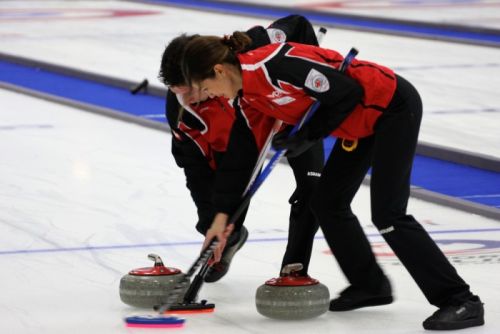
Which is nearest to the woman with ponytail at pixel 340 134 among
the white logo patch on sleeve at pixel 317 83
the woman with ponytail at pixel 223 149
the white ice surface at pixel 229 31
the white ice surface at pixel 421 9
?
the white logo patch on sleeve at pixel 317 83

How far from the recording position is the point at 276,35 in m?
4.42

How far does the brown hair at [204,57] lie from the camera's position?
3668mm

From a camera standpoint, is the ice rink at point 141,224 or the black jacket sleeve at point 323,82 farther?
the ice rink at point 141,224

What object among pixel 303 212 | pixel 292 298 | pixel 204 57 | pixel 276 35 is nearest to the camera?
pixel 204 57

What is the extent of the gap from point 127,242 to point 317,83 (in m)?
1.81

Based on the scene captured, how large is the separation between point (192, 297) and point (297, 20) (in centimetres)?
A: 118

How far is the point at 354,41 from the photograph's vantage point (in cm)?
1322

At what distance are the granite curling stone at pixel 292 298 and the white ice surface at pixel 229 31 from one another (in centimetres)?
340

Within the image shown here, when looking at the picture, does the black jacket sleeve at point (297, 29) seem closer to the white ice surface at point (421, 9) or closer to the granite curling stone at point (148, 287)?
the granite curling stone at point (148, 287)

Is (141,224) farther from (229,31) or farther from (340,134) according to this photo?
(229,31)

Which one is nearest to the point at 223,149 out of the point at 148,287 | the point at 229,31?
the point at 148,287

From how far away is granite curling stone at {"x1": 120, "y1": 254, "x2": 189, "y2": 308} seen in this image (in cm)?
411

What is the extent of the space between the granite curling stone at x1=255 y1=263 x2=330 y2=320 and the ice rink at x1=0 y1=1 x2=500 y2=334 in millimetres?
46

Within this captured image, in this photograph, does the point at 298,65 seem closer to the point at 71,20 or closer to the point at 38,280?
the point at 38,280
